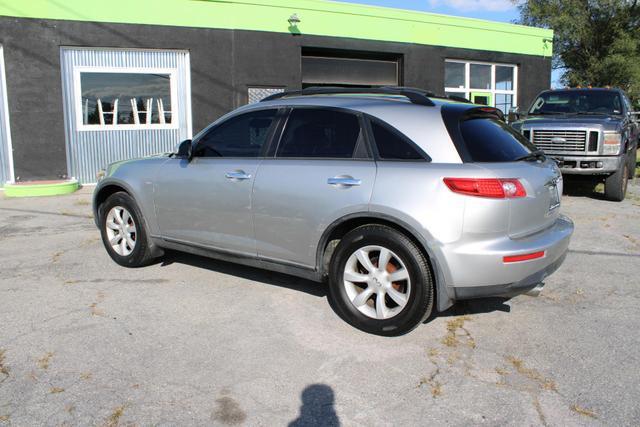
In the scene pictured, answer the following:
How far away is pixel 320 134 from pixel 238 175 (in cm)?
80

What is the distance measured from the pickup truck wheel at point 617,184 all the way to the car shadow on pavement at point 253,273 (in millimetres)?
7055

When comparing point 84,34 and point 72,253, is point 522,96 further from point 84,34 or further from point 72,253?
point 72,253

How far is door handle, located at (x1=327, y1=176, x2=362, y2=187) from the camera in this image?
4.13 m

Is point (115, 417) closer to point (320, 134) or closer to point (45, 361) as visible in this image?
point (45, 361)

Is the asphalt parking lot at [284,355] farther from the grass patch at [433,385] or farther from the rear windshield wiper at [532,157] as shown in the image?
the rear windshield wiper at [532,157]

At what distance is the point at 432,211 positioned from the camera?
149 inches

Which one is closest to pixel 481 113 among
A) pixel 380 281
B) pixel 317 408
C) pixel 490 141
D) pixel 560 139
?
pixel 490 141

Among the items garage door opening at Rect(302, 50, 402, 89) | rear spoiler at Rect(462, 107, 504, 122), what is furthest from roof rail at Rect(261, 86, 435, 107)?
garage door opening at Rect(302, 50, 402, 89)

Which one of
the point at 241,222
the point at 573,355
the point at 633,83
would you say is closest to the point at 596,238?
the point at 573,355

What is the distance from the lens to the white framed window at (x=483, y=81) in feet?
58.9

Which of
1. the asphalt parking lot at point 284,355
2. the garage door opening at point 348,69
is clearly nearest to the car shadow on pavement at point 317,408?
the asphalt parking lot at point 284,355

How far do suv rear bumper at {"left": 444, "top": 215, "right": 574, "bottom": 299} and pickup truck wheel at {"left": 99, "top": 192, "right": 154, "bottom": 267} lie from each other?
10.8 ft

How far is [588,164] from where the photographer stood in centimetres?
982

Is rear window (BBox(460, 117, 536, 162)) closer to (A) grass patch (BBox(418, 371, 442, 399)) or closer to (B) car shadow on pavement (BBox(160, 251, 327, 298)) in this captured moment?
(A) grass patch (BBox(418, 371, 442, 399))
